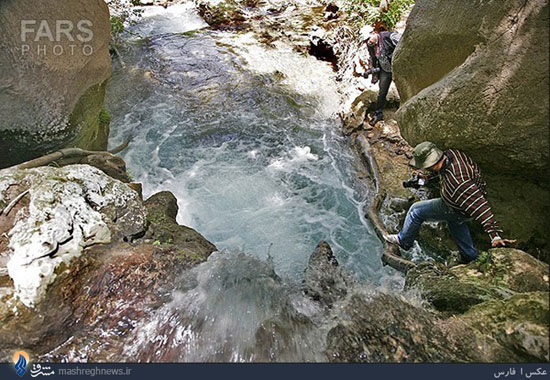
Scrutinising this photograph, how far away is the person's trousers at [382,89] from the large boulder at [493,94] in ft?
7.15

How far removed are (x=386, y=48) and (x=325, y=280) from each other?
503cm

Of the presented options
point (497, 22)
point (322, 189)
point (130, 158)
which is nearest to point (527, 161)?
point (497, 22)

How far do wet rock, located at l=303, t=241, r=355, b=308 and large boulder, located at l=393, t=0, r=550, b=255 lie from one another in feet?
6.80

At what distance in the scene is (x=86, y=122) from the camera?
6375 millimetres

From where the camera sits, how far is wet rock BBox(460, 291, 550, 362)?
9.02 ft

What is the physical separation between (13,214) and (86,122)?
8.72ft

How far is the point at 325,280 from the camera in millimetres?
4445

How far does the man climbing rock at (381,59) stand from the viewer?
23.6 feet

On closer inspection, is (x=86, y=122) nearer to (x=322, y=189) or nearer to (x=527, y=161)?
(x=322, y=189)

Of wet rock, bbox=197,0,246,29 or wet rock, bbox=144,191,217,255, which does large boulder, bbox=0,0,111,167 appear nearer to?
wet rock, bbox=144,191,217,255

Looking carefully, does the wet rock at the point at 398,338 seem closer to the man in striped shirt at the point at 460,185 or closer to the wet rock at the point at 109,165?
the man in striped shirt at the point at 460,185

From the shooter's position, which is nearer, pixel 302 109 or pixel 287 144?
pixel 287 144

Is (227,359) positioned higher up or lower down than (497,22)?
lower down

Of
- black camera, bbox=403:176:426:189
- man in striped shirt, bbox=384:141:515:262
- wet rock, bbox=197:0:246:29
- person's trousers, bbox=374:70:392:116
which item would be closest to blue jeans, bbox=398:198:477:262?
man in striped shirt, bbox=384:141:515:262
